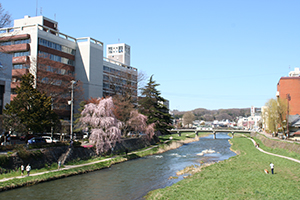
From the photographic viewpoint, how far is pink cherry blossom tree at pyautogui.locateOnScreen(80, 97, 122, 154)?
40.8 meters

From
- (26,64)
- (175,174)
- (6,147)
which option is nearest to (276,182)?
(175,174)

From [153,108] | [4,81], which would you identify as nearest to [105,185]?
[4,81]

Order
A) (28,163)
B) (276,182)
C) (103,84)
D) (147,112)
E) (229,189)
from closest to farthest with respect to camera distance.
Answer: (229,189)
(276,182)
(28,163)
(147,112)
(103,84)

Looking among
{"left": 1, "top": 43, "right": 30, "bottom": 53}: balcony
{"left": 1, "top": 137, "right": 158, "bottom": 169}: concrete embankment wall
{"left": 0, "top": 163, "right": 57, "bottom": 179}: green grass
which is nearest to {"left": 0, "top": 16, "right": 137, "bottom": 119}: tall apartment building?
{"left": 1, "top": 43, "right": 30, "bottom": 53}: balcony

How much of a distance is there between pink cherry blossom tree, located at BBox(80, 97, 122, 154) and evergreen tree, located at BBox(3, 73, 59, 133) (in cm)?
650

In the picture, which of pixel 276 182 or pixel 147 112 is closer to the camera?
pixel 276 182

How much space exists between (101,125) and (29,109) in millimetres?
10731

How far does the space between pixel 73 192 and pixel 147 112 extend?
138 feet

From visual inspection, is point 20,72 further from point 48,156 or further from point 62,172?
point 62,172

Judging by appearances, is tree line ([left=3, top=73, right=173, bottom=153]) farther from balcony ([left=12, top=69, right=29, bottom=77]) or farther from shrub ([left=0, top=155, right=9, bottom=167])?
balcony ([left=12, top=69, right=29, bottom=77])

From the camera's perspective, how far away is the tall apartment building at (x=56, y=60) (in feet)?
178

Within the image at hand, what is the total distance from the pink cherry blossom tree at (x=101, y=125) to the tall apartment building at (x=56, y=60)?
14.0 m

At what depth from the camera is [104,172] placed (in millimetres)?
32750

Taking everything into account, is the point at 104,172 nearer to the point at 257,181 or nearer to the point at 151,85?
the point at 257,181
